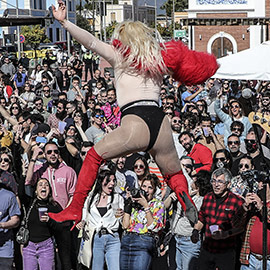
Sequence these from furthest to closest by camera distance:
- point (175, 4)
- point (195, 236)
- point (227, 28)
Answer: point (175, 4) → point (227, 28) → point (195, 236)

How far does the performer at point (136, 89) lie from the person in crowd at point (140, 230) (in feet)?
6.15

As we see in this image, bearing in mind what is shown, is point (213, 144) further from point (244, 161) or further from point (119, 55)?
point (119, 55)

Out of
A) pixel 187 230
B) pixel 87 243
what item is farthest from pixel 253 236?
pixel 87 243

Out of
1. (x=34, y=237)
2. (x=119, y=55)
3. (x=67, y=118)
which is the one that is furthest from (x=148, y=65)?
(x=67, y=118)

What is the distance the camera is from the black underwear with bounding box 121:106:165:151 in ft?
13.1

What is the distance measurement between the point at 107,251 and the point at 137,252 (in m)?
0.42

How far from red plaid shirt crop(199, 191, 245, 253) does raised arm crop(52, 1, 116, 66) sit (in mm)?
2380

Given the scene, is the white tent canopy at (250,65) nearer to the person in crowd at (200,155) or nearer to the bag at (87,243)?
the person in crowd at (200,155)

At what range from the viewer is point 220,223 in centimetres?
588

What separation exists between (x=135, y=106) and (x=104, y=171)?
229cm

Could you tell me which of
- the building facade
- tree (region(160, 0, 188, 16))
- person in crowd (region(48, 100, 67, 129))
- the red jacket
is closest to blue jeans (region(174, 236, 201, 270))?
the red jacket

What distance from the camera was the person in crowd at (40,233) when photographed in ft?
20.6

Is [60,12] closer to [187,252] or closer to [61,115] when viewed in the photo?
[187,252]

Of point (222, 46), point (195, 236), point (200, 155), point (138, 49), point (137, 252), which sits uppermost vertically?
point (138, 49)
